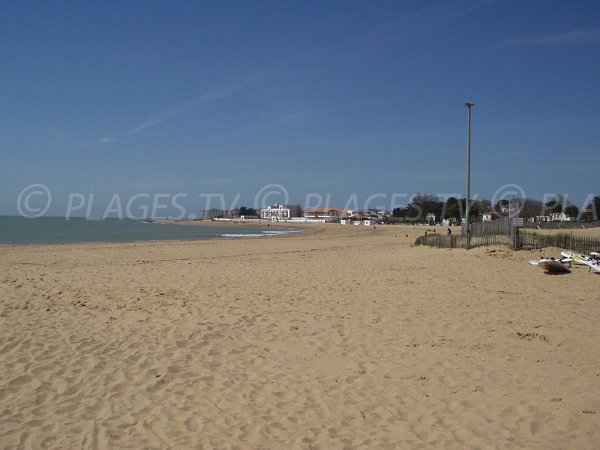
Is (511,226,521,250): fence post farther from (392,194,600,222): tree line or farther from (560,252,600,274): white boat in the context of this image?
(392,194,600,222): tree line

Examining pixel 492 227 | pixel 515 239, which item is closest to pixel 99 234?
pixel 492 227

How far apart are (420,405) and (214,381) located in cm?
228

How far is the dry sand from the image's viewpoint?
460cm

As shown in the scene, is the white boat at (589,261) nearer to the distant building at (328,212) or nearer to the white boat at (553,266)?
the white boat at (553,266)

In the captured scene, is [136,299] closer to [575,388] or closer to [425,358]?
[425,358]

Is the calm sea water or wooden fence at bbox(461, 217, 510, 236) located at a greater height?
wooden fence at bbox(461, 217, 510, 236)

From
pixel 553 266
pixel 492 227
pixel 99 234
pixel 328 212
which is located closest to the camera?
pixel 553 266

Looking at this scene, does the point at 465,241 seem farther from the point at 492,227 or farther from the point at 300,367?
the point at 300,367

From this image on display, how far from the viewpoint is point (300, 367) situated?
6328 millimetres

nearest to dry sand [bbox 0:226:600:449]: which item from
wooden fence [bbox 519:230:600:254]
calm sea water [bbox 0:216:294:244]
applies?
wooden fence [bbox 519:230:600:254]

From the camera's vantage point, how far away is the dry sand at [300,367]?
4602 mm

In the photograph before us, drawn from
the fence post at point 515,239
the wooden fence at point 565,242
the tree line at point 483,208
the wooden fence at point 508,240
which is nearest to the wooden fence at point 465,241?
the wooden fence at point 508,240

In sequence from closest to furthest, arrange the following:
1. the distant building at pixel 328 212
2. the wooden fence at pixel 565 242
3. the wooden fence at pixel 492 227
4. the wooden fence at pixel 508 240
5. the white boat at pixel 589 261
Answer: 1. the white boat at pixel 589 261
2. the wooden fence at pixel 565 242
3. the wooden fence at pixel 508 240
4. the wooden fence at pixel 492 227
5. the distant building at pixel 328 212

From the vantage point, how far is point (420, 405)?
5.16 metres
